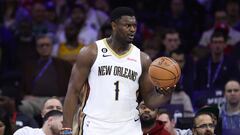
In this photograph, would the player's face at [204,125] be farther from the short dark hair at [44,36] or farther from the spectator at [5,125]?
the short dark hair at [44,36]

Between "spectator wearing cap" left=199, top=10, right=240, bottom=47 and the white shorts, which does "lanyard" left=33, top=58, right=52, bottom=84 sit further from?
the white shorts

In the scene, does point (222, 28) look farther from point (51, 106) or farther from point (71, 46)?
point (51, 106)

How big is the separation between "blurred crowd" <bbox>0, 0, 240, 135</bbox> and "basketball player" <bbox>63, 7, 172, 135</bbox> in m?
2.84

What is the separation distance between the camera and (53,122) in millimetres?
9508


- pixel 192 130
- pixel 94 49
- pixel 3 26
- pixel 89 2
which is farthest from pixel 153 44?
pixel 94 49

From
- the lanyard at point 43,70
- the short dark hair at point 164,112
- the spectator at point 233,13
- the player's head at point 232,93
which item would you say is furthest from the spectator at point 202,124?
the spectator at point 233,13

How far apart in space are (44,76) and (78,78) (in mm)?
5006

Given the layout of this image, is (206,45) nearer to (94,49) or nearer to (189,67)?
(189,67)

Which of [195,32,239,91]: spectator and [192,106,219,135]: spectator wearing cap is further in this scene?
[195,32,239,91]: spectator

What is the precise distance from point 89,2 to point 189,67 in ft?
10.4

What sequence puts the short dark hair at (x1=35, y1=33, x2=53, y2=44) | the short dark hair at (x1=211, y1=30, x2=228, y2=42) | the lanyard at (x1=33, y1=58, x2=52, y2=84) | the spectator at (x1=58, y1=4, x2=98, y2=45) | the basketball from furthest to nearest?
the spectator at (x1=58, y1=4, x2=98, y2=45) → the short dark hair at (x1=35, y1=33, x2=53, y2=44) → the short dark hair at (x1=211, y1=30, x2=228, y2=42) → the lanyard at (x1=33, y1=58, x2=52, y2=84) → the basketball

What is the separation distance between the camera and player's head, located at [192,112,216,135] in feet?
30.7

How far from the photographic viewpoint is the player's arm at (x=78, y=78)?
7672 millimetres

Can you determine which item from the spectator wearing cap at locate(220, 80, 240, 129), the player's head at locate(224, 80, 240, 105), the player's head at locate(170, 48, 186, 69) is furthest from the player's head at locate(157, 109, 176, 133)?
the player's head at locate(170, 48, 186, 69)
